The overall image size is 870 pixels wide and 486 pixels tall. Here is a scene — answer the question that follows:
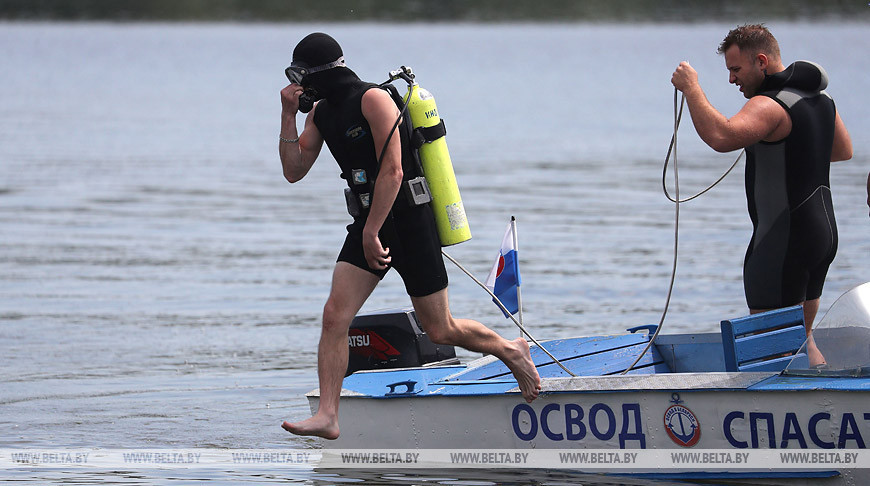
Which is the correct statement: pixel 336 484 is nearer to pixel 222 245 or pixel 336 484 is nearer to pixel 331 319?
pixel 331 319

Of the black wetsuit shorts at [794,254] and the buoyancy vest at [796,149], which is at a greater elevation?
the buoyancy vest at [796,149]

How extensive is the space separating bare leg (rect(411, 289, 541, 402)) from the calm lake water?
2.21ft

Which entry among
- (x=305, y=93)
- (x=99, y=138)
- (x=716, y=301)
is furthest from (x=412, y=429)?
(x=99, y=138)

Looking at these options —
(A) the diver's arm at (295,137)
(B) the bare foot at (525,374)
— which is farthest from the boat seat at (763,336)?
(A) the diver's arm at (295,137)

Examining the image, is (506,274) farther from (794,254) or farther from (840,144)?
(840,144)

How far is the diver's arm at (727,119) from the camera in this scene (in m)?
6.31

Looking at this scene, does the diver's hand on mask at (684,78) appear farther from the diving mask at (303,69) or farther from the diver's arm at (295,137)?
the diver's arm at (295,137)

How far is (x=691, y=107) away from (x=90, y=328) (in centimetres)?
673

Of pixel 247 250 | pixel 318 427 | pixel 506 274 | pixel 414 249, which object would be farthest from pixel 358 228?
pixel 247 250

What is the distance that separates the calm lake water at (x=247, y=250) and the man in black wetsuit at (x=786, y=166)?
168 cm

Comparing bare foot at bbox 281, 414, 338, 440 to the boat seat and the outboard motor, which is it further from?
the boat seat

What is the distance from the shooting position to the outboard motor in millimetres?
8023

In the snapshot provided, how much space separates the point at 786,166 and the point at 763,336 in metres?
0.87

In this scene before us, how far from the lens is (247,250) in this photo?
1548 centimetres
